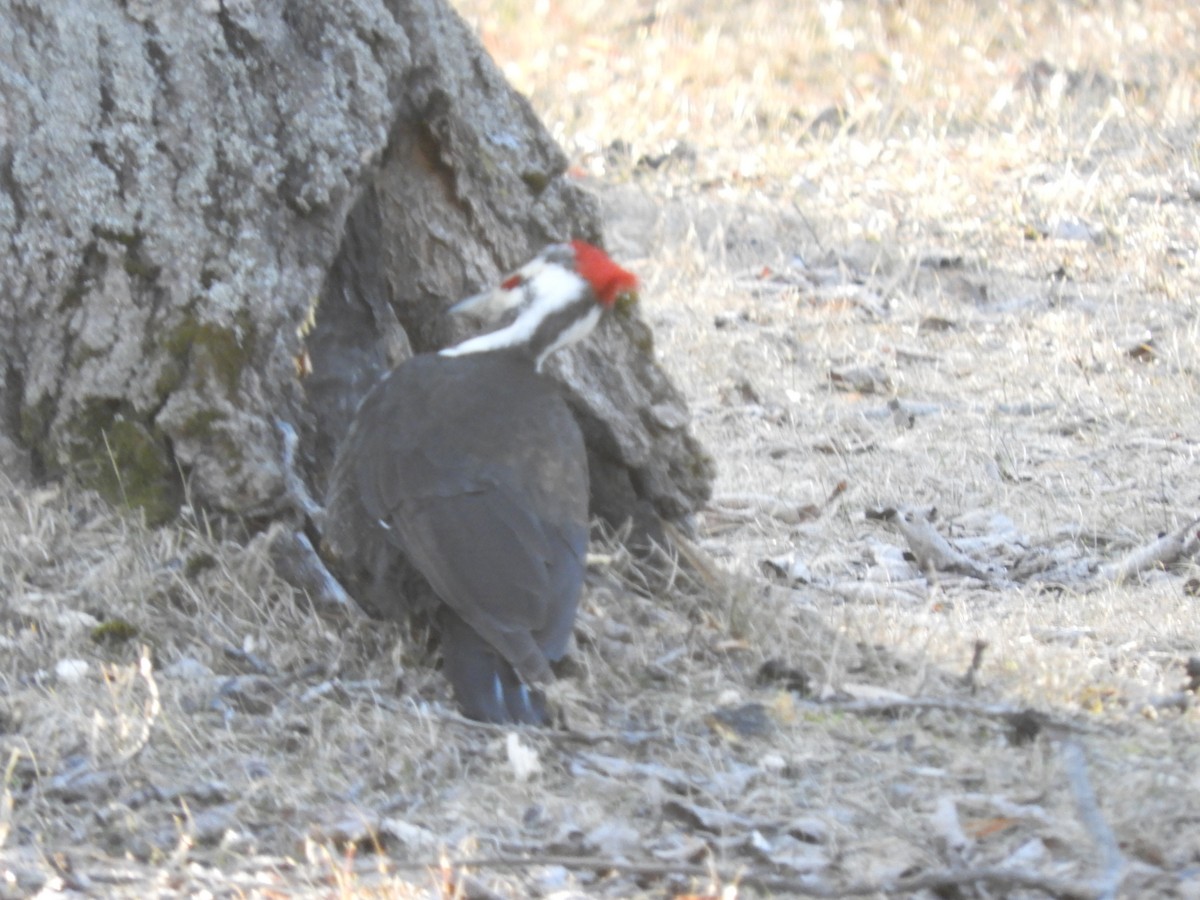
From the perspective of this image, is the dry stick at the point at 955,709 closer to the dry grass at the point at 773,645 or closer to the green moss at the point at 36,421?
the dry grass at the point at 773,645

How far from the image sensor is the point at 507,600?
3.48 metres

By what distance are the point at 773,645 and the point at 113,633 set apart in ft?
5.04

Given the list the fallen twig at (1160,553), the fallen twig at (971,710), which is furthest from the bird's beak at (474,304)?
the fallen twig at (1160,553)

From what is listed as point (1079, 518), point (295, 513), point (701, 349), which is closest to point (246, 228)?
point (295, 513)

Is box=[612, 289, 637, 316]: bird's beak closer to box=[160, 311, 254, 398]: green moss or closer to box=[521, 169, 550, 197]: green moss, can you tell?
box=[521, 169, 550, 197]: green moss

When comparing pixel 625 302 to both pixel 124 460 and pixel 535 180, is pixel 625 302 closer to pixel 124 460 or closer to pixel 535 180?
pixel 535 180

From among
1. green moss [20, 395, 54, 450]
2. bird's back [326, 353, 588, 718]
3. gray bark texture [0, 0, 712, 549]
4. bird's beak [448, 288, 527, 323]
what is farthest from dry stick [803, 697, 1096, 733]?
green moss [20, 395, 54, 450]

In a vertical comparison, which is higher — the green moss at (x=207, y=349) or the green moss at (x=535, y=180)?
the green moss at (x=535, y=180)

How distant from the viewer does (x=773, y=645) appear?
408 cm

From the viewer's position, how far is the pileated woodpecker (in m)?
3.51

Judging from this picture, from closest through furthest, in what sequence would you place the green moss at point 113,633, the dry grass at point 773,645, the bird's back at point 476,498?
the dry grass at point 773,645 → the bird's back at point 476,498 → the green moss at point 113,633

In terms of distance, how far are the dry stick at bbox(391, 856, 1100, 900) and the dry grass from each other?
2 cm

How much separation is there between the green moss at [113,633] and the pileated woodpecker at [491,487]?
488 millimetres

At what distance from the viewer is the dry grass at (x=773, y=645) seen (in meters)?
3.02
